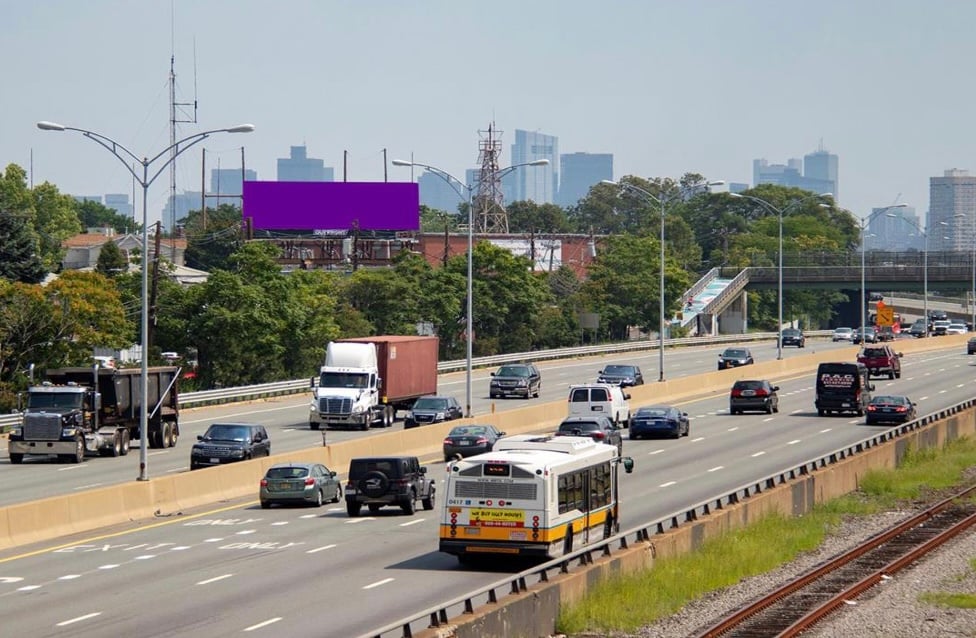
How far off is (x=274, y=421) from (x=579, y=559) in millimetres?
41790

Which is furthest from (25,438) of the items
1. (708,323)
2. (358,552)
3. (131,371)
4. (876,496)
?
(708,323)

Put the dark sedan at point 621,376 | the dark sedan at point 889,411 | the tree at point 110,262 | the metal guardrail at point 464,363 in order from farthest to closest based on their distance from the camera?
the tree at point 110,262 < the dark sedan at point 621,376 < the metal guardrail at point 464,363 < the dark sedan at point 889,411

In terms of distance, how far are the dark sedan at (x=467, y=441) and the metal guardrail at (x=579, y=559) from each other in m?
11.1

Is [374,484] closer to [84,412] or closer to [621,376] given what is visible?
[84,412]

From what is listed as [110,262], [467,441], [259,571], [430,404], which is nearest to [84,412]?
[467,441]

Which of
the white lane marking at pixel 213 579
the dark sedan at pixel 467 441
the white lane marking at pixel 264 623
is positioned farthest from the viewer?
the dark sedan at pixel 467 441

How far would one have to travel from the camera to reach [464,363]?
9788 centimetres

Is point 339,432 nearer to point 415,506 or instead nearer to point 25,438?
point 25,438

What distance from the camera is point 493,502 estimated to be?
28219 millimetres

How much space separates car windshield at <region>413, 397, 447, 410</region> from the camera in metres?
62.6

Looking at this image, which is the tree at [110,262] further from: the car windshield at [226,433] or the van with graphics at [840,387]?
the car windshield at [226,433]

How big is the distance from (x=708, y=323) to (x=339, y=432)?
9754 cm

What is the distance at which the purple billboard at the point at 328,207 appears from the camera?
488ft

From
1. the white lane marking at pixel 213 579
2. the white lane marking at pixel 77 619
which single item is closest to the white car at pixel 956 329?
the white lane marking at pixel 213 579
